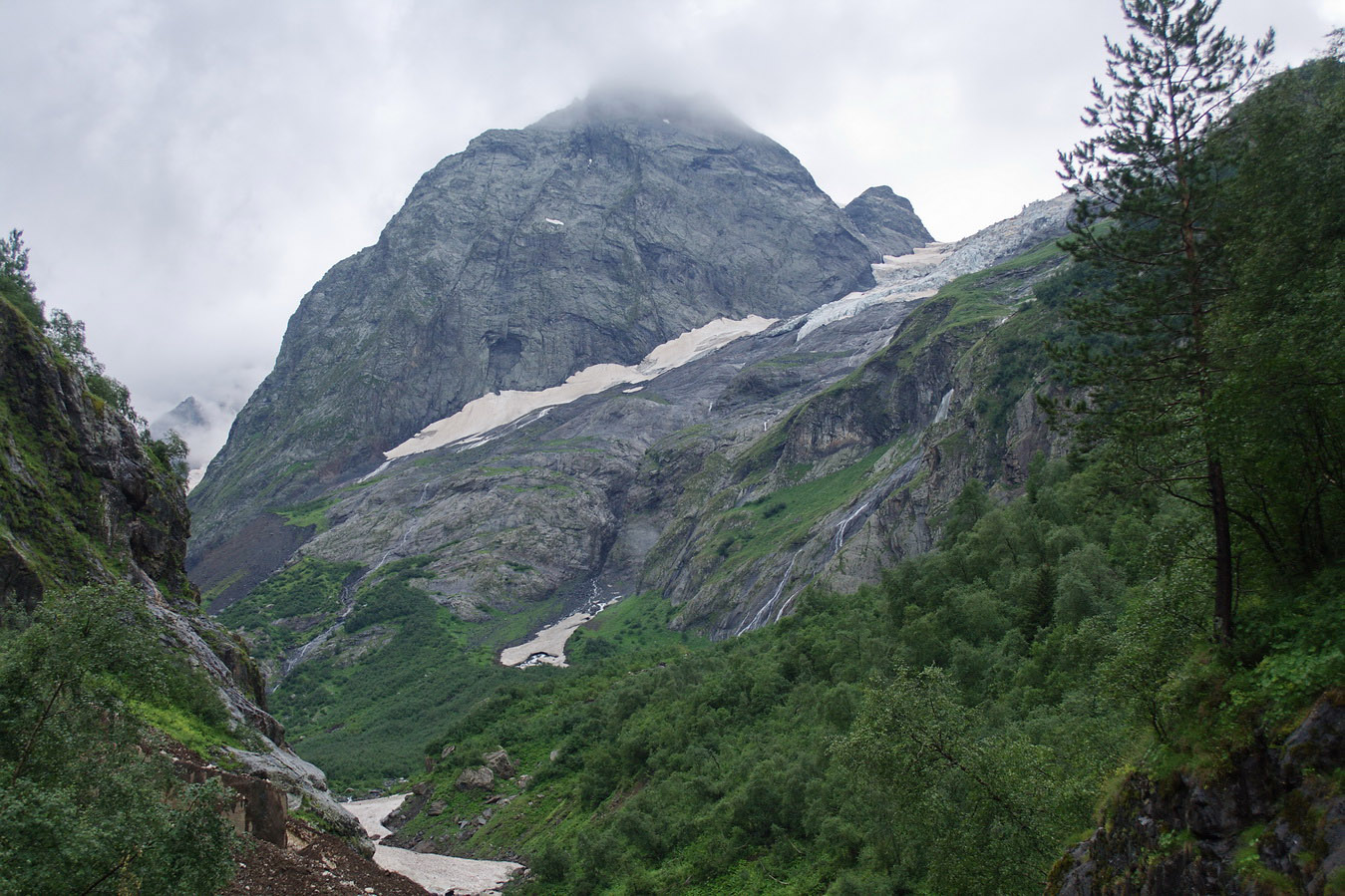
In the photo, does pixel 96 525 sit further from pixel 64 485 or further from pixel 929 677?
pixel 929 677

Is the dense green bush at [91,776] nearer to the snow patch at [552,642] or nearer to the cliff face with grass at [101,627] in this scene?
the cliff face with grass at [101,627]

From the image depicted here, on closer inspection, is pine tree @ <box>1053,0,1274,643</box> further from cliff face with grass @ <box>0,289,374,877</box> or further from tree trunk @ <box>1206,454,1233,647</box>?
cliff face with grass @ <box>0,289,374,877</box>

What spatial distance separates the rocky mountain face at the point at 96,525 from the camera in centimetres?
2927

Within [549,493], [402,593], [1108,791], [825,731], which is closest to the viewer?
[1108,791]

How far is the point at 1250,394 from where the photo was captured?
13.8 meters

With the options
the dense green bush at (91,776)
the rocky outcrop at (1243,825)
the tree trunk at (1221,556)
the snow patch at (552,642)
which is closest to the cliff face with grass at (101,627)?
the dense green bush at (91,776)

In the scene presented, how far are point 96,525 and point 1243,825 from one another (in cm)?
4242

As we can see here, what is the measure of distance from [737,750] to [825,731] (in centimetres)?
925

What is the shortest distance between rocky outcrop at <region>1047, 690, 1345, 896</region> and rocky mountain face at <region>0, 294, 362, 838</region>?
22.4m

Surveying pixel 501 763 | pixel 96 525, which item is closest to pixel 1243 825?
pixel 96 525

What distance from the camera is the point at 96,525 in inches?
1422

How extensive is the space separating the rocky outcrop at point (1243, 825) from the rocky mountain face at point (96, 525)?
22358 millimetres

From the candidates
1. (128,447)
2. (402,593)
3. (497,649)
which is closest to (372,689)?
(497,649)

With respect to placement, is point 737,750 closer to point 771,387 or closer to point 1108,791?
point 1108,791
